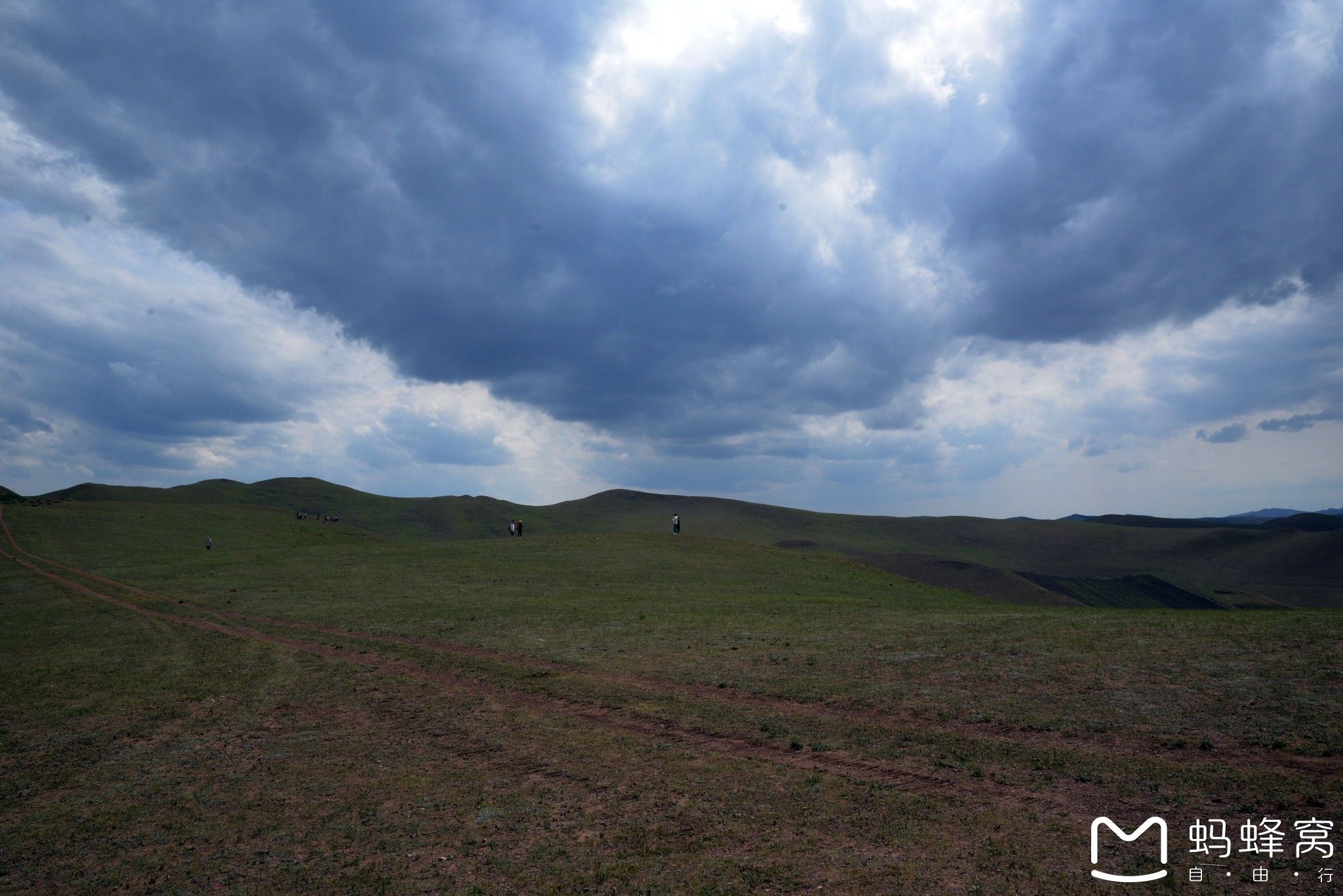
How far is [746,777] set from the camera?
32.1 ft

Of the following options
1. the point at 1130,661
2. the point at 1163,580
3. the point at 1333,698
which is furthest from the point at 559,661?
the point at 1163,580

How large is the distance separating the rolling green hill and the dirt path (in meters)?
60.4

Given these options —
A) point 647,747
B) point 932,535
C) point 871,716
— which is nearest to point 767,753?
point 647,747

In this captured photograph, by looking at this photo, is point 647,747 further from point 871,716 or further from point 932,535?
point 932,535

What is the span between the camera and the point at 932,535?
526ft

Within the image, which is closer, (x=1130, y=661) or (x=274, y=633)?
(x=1130, y=661)

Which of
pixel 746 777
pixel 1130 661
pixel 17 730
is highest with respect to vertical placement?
pixel 1130 661

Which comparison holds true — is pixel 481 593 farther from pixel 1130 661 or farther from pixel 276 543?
pixel 276 543

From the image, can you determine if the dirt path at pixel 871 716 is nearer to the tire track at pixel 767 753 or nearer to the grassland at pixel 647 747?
the grassland at pixel 647 747

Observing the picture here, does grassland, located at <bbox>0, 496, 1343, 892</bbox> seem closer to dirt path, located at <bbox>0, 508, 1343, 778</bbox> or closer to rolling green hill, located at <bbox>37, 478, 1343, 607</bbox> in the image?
dirt path, located at <bbox>0, 508, 1343, 778</bbox>

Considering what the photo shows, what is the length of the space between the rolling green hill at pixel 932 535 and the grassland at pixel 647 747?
5900cm

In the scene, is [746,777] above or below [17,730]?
above

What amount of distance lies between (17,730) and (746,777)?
46.0 feet

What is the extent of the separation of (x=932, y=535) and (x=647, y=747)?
162 m
